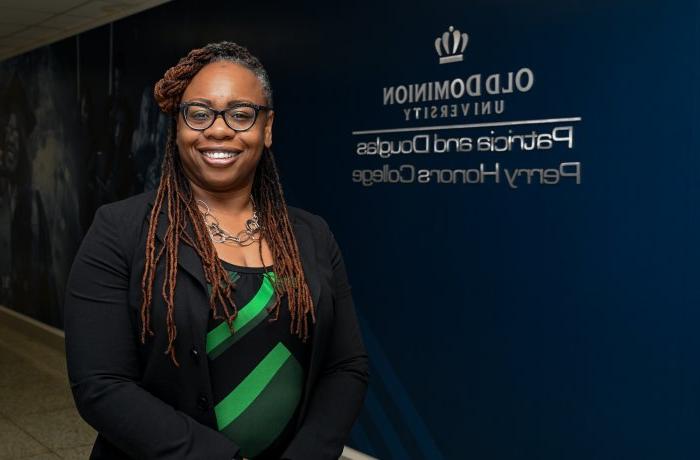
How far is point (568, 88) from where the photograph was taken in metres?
2.68

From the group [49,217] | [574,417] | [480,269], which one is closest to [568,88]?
[480,269]

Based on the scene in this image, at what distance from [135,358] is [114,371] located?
1.7 inches

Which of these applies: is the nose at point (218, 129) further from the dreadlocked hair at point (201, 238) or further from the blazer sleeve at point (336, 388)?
the blazer sleeve at point (336, 388)

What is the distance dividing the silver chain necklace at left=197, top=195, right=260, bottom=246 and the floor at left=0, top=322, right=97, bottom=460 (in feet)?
9.75

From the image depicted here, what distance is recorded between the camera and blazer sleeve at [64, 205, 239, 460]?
118 cm

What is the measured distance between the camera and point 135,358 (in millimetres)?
1229

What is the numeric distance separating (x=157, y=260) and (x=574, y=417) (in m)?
1.95

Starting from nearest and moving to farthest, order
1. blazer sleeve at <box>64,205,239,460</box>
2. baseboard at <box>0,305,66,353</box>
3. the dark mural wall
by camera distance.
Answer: blazer sleeve at <box>64,205,239,460</box> → the dark mural wall → baseboard at <box>0,305,66,353</box>

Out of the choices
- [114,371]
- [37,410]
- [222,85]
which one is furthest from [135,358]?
[37,410]

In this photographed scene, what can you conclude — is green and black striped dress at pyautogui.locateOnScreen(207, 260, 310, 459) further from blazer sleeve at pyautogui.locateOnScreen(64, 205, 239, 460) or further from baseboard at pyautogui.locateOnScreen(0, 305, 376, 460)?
baseboard at pyautogui.locateOnScreen(0, 305, 376, 460)

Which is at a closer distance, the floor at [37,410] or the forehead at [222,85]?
the forehead at [222,85]

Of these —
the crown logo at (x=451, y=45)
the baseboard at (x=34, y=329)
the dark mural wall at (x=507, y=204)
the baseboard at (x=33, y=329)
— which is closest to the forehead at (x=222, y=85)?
the dark mural wall at (x=507, y=204)

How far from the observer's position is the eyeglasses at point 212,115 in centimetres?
127

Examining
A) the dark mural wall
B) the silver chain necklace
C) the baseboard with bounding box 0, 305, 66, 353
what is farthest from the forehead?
the baseboard with bounding box 0, 305, 66, 353
